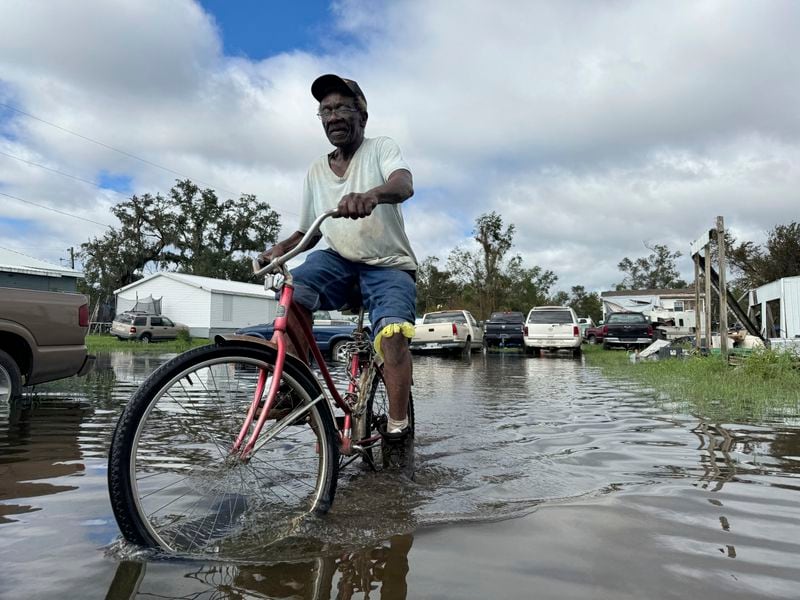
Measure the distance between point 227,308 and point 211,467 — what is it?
37.3 meters

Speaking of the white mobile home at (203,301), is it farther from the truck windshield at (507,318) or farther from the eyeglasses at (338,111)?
the eyeglasses at (338,111)

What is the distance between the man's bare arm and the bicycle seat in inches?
28.0

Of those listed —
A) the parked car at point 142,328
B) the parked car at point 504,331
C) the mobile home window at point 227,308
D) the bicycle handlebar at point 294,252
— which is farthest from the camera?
the mobile home window at point 227,308

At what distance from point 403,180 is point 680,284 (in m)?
83.6

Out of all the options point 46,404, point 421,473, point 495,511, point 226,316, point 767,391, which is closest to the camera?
point 495,511

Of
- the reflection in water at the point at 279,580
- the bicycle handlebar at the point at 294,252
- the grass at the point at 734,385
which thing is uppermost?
the bicycle handlebar at the point at 294,252

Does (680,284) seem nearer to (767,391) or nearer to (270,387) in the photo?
(767,391)

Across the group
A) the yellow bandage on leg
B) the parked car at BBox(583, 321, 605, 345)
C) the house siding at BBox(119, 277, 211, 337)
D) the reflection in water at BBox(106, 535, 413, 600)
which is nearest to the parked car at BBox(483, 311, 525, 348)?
the parked car at BBox(583, 321, 605, 345)

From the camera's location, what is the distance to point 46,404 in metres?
6.41

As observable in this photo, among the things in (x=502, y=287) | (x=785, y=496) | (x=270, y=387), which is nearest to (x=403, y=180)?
(x=270, y=387)

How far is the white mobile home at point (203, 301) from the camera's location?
123 ft

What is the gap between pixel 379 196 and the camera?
2830 mm

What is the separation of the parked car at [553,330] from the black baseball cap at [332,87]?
18303mm

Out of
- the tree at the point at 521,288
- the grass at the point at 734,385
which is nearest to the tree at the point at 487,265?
the tree at the point at 521,288
